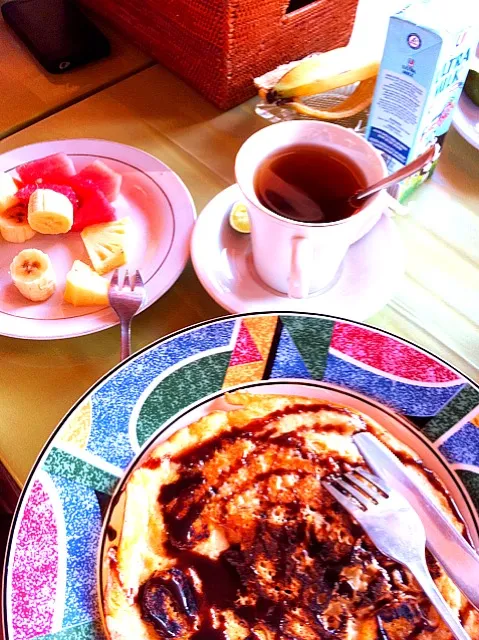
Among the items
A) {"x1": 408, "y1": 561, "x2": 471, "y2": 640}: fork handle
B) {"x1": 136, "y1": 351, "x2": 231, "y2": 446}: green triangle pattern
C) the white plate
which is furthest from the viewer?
the white plate

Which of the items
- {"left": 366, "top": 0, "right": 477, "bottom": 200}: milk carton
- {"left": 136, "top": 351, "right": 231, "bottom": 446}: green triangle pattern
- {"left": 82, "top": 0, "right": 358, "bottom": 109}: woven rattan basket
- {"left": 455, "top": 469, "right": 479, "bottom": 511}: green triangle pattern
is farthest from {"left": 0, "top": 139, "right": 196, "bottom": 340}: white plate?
{"left": 455, "top": 469, "right": 479, "bottom": 511}: green triangle pattern

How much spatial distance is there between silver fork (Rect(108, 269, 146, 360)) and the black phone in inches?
27.5

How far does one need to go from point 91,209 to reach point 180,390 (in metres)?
0.40

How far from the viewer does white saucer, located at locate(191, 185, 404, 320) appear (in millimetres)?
905

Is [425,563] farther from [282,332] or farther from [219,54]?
[219,54]

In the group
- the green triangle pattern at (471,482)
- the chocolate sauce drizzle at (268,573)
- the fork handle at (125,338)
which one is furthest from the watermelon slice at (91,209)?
the green triangle pattern at (471,482)

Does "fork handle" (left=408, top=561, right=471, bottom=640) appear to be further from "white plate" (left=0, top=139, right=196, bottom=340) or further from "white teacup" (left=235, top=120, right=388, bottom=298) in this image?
"white plate" (left=0, top=139, right=196, bottom=340)

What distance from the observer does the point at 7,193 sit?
1.04 m

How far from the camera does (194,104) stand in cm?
129

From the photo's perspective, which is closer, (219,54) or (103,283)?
(103,283)

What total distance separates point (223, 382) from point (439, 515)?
0.32m

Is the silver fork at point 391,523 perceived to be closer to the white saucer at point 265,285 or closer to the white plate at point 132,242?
the white saucer at point 265,285

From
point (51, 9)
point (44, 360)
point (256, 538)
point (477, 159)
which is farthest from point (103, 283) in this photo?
point (51, 9)

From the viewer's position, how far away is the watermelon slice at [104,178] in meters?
1.06
